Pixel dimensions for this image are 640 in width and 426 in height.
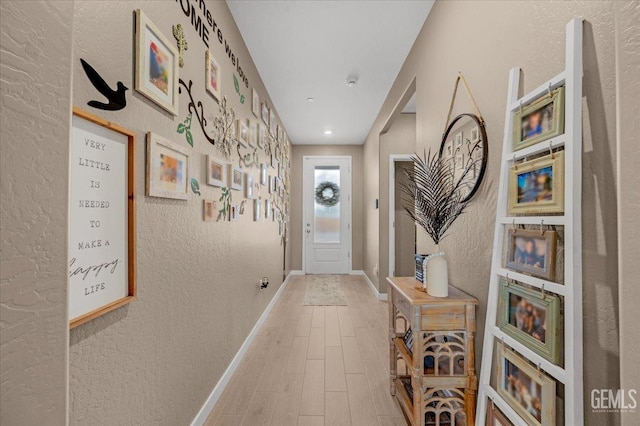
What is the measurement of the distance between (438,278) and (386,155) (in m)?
3.04

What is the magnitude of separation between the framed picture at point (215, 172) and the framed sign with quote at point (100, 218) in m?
0.70

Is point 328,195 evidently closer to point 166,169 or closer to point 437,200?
point 437,200

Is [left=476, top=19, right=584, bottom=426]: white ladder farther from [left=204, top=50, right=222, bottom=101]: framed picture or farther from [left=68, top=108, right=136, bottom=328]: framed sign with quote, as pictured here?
[left=204, top=50, right=222, bottom=101]: framed picture

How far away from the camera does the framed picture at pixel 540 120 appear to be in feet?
3.05

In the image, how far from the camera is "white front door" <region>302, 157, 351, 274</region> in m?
5.91

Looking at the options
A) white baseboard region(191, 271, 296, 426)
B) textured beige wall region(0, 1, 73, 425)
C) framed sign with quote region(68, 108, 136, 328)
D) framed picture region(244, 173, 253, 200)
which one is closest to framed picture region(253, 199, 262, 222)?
framed picture region(244, 173, 253, 200)

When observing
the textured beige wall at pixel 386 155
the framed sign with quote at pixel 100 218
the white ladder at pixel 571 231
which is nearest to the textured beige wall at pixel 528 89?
the white ladder at pixel 571 231

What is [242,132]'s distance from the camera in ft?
7.97

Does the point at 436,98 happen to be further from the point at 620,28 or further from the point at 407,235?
the point at 407,235

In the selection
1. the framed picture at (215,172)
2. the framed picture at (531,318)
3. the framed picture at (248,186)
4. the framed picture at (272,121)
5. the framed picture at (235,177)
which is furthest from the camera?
the framed picture at (272,121)

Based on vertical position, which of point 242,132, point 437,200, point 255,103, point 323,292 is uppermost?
point 255,103

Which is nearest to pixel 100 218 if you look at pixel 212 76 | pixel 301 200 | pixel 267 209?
pixel 212 76

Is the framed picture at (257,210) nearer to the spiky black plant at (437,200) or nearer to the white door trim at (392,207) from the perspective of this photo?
the spiky black plant at (437,200)

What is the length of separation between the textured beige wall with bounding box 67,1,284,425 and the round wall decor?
12.3ft
